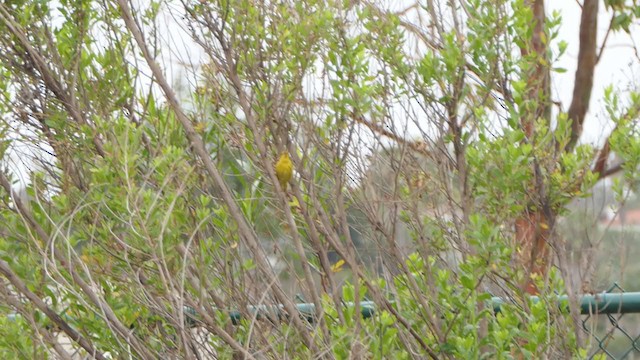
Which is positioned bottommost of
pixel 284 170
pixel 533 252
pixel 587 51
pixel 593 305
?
pixel 593 305

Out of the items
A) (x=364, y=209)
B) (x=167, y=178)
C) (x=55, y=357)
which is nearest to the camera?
(x=167, y=178)

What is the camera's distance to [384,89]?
3002mm

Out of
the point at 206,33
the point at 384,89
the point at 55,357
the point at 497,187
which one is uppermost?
the point at 206,33

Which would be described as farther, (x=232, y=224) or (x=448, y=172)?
(x=448, y=172)

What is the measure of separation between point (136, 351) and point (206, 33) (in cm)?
101

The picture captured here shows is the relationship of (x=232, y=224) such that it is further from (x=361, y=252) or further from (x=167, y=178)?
(x=361, y=252)

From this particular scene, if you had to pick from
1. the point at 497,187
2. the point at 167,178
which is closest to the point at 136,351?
the point at 167,178

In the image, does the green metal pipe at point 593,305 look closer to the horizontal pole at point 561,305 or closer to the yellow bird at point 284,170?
the horizontal pole at point 561,305

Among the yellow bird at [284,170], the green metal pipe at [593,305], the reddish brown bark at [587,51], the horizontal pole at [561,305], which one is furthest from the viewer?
the reddish brown bark at [587,51]

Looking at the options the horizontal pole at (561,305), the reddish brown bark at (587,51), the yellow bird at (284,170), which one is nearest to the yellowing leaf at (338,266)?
the horizontal pole at (561,305)

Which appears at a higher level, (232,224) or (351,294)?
(232,224)

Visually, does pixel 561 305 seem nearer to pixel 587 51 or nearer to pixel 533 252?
pixel 533 252

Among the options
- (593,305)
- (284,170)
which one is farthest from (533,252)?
(284,170)

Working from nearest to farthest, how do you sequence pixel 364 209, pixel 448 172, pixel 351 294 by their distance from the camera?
pixel 351 294 < pixel 364 209 < pixel 448 172
